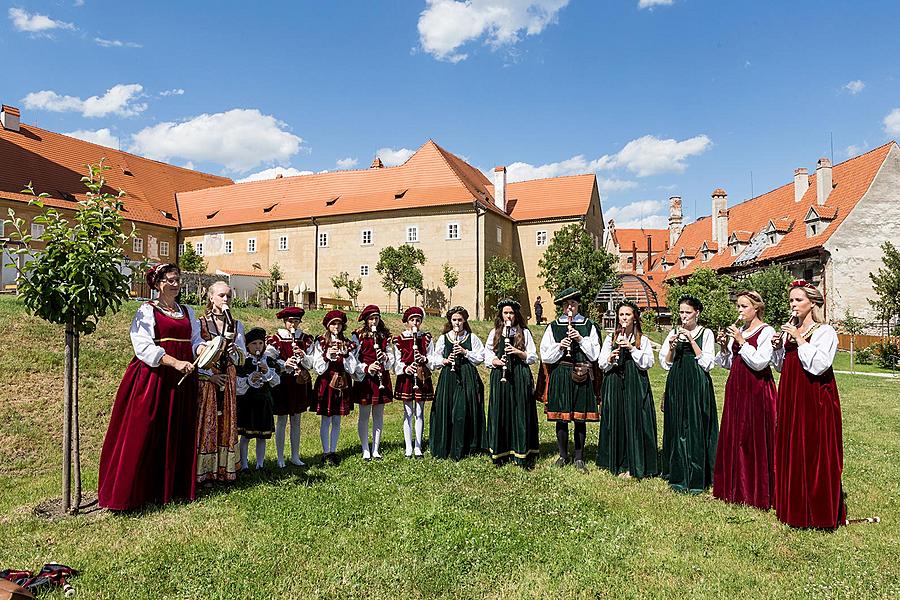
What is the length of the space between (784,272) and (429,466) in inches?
1248

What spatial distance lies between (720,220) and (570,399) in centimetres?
4446

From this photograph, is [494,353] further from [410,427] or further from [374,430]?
[374,430]

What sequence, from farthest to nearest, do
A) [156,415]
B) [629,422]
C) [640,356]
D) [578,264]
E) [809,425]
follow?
[578,264], [629,422], [640,356], [156,415], [809,425]

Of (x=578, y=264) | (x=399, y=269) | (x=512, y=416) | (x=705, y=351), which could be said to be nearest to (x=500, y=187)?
(x=578, y=264)

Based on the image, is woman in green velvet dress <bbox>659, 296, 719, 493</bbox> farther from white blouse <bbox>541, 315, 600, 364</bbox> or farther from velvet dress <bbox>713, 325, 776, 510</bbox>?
white blouse <bbox>541, 315, 600, 364</bbox>

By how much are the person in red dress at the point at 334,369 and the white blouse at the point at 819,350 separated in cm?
491

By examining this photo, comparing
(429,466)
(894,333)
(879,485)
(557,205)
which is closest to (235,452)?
(429,466)

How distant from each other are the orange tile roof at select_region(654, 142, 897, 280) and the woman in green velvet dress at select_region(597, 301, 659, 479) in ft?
103

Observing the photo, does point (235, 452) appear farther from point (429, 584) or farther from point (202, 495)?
point (429, 584)

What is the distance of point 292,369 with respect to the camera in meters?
7.06

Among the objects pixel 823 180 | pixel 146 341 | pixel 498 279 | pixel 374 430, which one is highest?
pixel 823 180

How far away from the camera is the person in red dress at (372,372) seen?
24.9 ft

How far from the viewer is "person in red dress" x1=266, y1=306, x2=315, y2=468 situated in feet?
23.1

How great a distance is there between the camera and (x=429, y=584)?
4.27m
